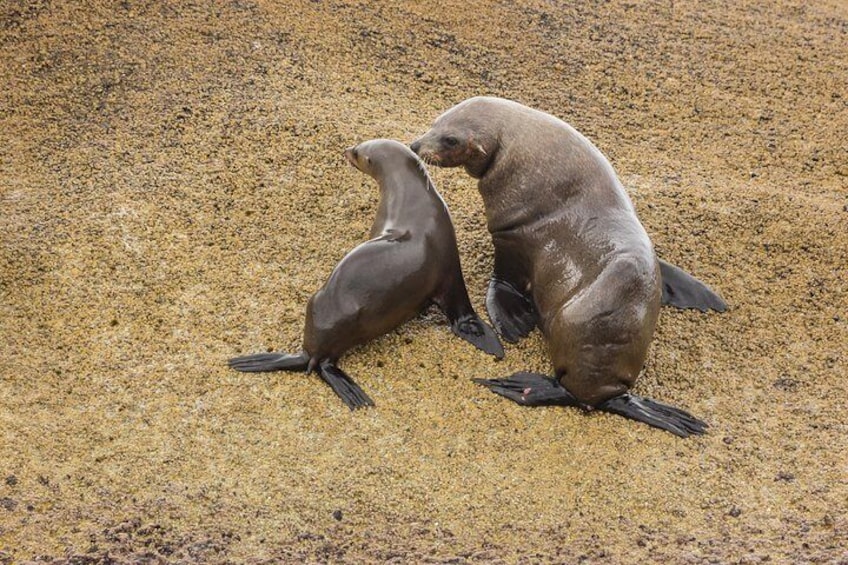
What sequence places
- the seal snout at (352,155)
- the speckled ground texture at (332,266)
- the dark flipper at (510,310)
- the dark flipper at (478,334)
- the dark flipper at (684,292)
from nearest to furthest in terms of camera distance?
the speckled ground texture at (332,266)
the dark flipper at (478,334)
the dark flipper at (510,310)
the dark flipper at (684,292)
the seal snout at (352,155)

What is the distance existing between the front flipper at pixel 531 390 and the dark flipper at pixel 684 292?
100 centimetres

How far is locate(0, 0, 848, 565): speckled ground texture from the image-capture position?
4.23m

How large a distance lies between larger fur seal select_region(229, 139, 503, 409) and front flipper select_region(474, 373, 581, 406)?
0.24m

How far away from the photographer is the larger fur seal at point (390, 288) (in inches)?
194

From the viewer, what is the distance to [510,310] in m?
5.40

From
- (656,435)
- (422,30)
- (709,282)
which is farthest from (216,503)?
(422,30)

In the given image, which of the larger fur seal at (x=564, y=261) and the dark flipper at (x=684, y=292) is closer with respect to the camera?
the larger fur seal at (x=564, y=261)

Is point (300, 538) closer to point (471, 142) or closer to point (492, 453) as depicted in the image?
point (492, 453)

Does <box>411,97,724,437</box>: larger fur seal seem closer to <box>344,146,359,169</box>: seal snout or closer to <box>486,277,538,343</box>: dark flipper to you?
<box>486,277,538,343</box>: dark flipper

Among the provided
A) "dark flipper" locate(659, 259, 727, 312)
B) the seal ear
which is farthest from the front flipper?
the seal ear

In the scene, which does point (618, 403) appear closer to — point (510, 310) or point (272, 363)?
point (510, 310)

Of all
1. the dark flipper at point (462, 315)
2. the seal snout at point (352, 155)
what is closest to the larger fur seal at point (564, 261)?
the dark flipper at point (462, 315)

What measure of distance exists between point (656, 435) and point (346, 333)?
159cm

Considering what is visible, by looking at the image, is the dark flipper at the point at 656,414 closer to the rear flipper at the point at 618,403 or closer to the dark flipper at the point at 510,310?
the rear flipper at the point at 618,403
